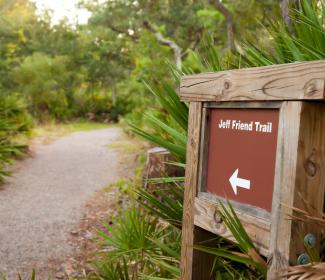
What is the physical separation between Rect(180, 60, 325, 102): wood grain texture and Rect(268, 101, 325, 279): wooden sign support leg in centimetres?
7

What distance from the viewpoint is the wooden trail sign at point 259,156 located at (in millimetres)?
1709

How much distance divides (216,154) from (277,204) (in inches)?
21.5

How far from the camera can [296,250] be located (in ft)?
5.61

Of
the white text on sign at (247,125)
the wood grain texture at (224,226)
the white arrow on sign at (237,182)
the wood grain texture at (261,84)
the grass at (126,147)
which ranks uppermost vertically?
the wood grain texture at (261,84)

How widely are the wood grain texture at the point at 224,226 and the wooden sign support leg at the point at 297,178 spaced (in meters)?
0.08

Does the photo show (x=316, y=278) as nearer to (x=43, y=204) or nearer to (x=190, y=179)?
(x=190, y=179)

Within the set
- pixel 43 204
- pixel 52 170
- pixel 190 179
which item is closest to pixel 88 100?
pixel 52 170

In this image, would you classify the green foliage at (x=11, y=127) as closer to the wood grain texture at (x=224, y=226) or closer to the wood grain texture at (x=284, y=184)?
the wood grain texture at (x=224, y=226)

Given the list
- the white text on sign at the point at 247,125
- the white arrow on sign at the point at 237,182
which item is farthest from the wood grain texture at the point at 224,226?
the white text on sign at the point at 247,125

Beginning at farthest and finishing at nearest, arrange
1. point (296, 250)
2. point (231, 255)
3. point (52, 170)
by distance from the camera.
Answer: point (52, 170) → point (231, 255) → point (296, 250)

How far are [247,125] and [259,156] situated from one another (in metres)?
0.17

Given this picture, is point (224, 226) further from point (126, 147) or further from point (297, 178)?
point (126, 147)

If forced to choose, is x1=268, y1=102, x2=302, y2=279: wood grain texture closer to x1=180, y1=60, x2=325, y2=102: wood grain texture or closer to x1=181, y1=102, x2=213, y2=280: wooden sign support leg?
x1=180, y1=60, x2=325, y2=102: wood grain texture

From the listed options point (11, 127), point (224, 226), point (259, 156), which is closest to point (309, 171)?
point (259, 156)
